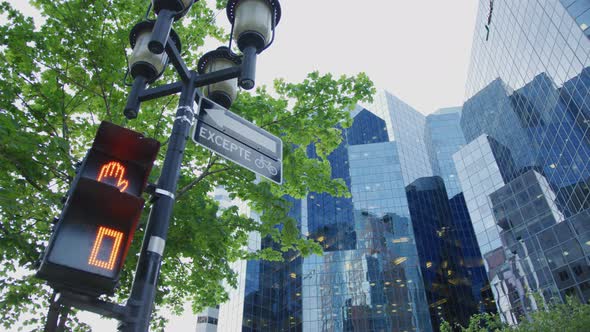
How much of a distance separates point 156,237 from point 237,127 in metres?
1.53

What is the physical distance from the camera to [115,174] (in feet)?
9.84

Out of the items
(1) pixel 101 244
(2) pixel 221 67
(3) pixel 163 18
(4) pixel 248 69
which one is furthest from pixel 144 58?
(1) pixel 101 244

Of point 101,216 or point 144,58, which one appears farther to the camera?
point 144,58

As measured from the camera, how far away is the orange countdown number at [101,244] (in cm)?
251

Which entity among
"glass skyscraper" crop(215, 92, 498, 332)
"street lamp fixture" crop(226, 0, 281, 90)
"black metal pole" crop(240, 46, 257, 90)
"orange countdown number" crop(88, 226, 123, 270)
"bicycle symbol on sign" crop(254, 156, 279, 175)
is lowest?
"orange countdown number" crop(88, 226, 123, 270)

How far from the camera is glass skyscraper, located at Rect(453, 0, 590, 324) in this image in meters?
34.8

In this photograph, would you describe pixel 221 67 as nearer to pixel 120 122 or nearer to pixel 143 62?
pixel 143 62

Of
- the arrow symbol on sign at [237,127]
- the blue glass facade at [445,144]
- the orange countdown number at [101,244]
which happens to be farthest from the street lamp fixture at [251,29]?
the blue glass facade at [445,144]

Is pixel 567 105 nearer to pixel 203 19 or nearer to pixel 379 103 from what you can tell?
pixel 203 19

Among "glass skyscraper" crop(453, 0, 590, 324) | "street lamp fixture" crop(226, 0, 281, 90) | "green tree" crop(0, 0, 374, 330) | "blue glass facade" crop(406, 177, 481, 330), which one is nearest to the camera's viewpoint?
"street lamp fixture" crop(226, 0, 281, 90)

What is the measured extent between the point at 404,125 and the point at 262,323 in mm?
48690

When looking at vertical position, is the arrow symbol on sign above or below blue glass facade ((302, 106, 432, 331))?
below

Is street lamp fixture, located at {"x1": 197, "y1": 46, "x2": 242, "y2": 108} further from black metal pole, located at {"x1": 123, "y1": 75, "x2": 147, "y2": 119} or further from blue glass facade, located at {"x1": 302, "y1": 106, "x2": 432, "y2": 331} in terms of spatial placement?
blue glass facade, located at {"x1": 302, "y1": 106, "x2": 432, "y2": 331}

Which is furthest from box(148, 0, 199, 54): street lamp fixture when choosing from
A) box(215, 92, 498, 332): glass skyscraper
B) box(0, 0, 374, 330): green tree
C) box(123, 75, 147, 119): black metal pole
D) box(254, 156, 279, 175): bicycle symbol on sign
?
box(215, 92, 498, 332): glass skyscraper
